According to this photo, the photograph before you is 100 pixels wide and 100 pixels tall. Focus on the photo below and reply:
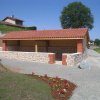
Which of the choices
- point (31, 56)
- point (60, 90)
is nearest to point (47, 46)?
point (31, 56)

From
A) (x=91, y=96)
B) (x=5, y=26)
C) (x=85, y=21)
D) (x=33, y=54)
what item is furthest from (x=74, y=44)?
(x=85, y=21)

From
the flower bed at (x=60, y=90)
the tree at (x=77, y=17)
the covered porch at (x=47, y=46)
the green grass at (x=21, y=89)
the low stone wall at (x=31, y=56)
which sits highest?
the tree at (x=77, y=17)

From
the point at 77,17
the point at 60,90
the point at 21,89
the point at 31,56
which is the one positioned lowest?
the point at 60,90

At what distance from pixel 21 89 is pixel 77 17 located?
205 feet

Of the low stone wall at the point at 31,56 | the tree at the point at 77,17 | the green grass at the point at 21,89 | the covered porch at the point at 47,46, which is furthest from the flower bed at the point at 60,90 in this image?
the tree at the point at 77,17

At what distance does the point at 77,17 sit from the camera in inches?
2785

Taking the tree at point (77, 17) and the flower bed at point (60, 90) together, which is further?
the tree at point (77, 17)

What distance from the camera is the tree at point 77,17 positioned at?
70.7 metres

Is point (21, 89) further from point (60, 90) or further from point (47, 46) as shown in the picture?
point (47, 46)

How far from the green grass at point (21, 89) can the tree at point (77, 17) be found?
60.0m

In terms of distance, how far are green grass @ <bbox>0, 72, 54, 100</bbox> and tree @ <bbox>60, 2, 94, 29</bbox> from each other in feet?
197

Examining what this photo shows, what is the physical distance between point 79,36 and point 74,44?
11.9 feet

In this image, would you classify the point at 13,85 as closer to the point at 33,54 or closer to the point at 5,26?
the point at 33,54

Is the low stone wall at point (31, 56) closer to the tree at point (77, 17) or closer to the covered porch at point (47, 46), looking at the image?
the covered porch at point (47, 46)
